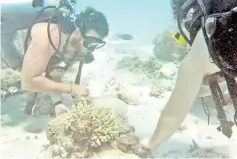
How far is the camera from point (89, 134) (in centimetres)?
378

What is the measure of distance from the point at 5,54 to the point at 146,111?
3.11m

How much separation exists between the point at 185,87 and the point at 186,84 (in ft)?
0.13

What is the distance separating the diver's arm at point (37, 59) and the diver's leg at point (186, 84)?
2.21 m

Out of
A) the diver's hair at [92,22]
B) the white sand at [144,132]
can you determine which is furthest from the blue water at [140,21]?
the white sand at [144,132]

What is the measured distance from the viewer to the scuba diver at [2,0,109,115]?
4.26m

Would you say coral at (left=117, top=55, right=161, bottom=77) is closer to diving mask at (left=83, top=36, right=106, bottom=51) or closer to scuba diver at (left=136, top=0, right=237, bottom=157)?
diving mask at (left=83, top=36, right=106, bottom=51)

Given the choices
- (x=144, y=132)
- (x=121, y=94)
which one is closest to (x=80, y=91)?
(x=144, y=132)

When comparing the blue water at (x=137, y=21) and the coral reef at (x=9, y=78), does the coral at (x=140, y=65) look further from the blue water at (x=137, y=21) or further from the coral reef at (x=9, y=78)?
the coral reef at (x=9, y=78)

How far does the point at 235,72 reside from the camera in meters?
1.41

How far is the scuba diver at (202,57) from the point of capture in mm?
1334

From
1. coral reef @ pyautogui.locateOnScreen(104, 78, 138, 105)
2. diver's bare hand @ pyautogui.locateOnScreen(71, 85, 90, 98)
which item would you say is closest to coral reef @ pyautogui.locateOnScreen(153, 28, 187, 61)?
coral reef @ pyautogui.locateOnScreen(104, 78, 138, 105)

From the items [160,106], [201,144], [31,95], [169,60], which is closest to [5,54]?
[31,95]

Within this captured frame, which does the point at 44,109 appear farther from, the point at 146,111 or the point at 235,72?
the point at 235,72

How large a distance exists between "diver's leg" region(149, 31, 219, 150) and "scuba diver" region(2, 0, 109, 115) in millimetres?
1840
